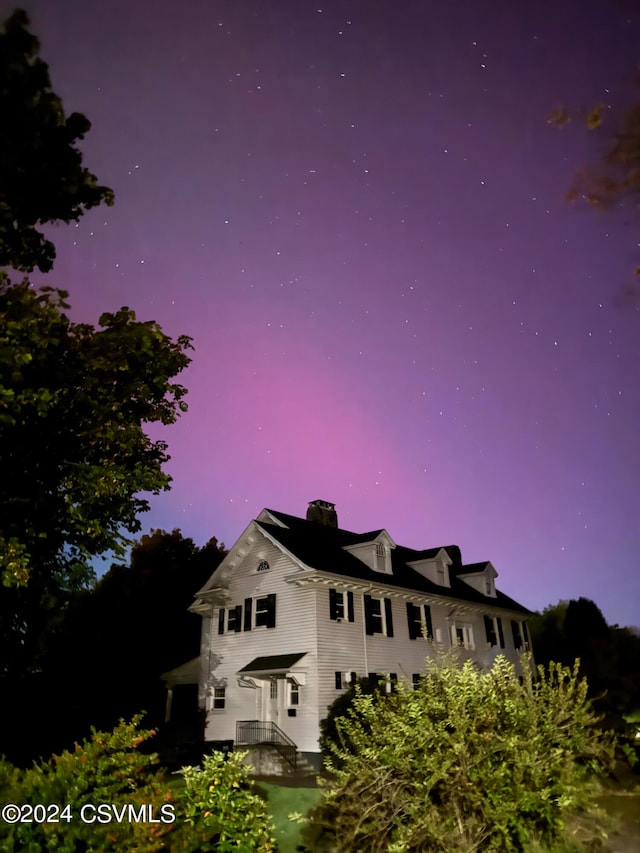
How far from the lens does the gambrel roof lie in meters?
26.0

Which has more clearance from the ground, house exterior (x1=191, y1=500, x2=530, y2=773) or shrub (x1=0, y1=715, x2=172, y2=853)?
house exterior (x1=191, y1=500, x2=530, y2=773)

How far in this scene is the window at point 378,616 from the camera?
2619 centimetres

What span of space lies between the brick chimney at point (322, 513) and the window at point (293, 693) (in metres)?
10.8

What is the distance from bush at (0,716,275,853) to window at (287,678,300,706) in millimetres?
17057

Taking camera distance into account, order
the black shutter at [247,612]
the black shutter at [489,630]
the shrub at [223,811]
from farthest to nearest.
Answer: the black shutter at [489,630] → the black shutter at [247,612] → the shrub at [223,811]

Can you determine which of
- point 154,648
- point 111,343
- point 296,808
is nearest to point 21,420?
point 111,343

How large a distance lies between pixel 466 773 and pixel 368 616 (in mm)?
19148

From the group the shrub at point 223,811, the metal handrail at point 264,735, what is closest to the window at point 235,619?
the metal handrail at point 264,735

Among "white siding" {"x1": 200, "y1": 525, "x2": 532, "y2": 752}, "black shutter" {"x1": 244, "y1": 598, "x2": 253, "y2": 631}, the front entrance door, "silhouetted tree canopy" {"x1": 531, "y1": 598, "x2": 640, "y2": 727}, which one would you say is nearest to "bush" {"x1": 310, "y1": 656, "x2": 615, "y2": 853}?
"white siding" {"x1": 200, "y1": 525, "x2": 532, "y2": 752}

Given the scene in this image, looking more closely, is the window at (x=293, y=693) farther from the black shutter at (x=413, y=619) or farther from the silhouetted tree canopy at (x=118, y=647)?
the black shutter at (x=413, y=619)

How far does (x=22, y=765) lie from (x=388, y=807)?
1421 centimetres

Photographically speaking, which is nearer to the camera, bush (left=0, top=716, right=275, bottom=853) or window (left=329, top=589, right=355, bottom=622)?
bush (left=0, top=716, right=275, bottom=853)

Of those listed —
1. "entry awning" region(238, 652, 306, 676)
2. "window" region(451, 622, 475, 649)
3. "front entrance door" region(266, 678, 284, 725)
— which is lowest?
"front entrance door" region(266, 678, 284, 725)

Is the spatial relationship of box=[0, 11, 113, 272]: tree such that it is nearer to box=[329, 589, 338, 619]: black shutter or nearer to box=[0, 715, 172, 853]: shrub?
box=[0, 715, 172, 853]: shrub
